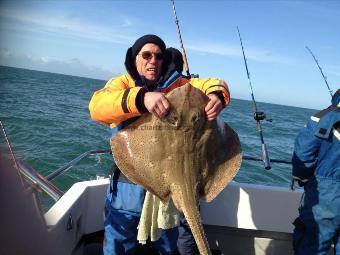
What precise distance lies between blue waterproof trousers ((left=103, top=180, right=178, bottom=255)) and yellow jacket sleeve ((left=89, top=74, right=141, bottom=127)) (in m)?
0.69

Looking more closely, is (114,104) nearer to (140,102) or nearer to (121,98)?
(121,98)

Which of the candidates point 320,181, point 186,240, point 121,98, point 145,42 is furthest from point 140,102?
point 320,181

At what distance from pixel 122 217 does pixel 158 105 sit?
4.20 feet

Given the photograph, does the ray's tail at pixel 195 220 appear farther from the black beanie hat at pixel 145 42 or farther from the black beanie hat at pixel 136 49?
the black beanie hat at pixel 145 42

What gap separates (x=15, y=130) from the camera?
620 inches

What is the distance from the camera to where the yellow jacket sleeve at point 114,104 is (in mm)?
2449

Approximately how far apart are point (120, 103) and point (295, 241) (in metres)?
2.52

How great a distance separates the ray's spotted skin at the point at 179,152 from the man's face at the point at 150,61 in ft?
2.24

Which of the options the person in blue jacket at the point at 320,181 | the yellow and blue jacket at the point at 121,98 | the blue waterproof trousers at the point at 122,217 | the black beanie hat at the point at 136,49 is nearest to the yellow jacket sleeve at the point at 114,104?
the yellow and blue jacket at the point at 121,98

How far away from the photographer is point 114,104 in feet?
8.27

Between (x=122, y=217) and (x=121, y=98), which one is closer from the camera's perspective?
(x=121, y=98)

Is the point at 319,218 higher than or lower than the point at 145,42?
lower

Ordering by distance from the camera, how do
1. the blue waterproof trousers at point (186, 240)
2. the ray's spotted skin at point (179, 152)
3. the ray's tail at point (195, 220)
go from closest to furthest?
the ray's tail at point (195, 220)
the ray's spotted skin at point (179, 152)
the blue waterproof trousers at point (186, 240)

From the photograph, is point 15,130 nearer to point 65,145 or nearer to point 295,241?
point 65,145
